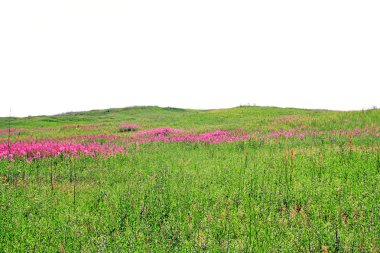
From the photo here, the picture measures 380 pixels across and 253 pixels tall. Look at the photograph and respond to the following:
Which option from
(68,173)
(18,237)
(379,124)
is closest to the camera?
(18,237)

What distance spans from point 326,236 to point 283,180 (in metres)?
2.82

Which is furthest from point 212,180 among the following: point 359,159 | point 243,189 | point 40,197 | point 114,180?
point 359,159

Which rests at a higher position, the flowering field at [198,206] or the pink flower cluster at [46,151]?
the pink flower cluster at [46,151]

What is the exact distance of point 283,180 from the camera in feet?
23.2

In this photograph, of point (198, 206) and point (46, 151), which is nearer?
point (198, 206)

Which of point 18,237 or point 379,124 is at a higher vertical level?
point 379,124

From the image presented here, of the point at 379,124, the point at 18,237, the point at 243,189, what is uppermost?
the point at 379,124

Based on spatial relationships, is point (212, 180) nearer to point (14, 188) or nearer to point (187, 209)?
point (187, 209)

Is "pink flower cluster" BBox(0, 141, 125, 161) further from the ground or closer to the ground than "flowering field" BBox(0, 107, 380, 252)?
further from the ground

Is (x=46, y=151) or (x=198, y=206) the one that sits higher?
(x=46, y=151)

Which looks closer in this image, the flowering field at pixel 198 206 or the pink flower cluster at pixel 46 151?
the flowering field at pixel 198 206

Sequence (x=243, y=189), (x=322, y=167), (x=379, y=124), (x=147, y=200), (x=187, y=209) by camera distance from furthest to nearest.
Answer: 1. (x=379, y=124)
2. (x=322, y=167)
3. (x=243, y=189)
4. (x=147, y=200)
5. (x=187, y=209)

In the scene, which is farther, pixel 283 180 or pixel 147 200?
pixel 283 180

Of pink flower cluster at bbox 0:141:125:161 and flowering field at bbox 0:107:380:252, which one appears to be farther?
pink flower cluster at bbox 0:141:125:161
